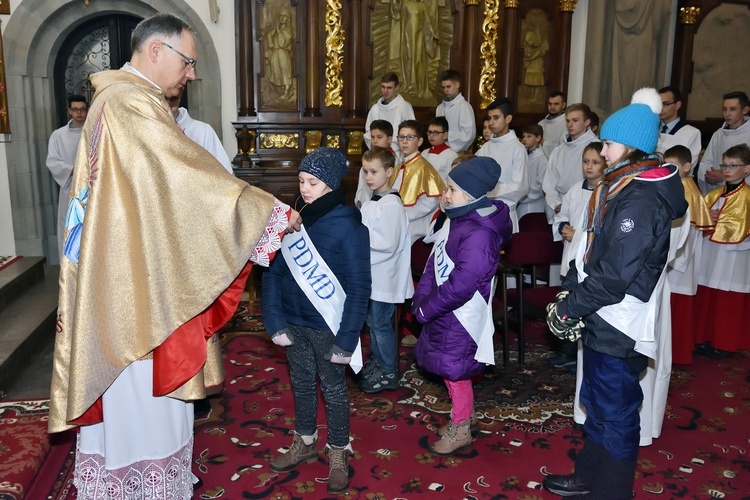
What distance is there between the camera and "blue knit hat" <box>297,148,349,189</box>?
2.72 m

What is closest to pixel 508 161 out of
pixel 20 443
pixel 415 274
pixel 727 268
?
pixel 415 274

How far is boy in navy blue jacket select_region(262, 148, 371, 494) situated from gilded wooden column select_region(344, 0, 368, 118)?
5.15 meters

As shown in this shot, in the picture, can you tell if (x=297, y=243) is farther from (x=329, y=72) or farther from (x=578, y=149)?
(x=329, y=72)

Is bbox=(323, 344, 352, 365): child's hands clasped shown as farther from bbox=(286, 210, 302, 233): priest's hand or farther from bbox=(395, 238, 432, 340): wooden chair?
bbox=(395, 238, 432, 340): wooden chair

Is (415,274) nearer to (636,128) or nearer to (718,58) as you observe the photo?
(636,128)

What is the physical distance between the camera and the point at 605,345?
2.52m

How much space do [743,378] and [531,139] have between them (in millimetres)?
3176

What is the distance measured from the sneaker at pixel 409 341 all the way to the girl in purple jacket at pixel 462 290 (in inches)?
57.3

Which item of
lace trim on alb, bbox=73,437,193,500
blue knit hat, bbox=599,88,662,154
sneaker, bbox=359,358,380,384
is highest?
blue knit hat, bbox=599,88,662,154

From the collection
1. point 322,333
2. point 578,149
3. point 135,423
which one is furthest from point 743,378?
point 135,423

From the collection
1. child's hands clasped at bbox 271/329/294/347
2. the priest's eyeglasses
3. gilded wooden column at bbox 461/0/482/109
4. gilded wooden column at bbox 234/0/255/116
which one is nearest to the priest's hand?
child's hands clasped at bbox 271/329/294/347

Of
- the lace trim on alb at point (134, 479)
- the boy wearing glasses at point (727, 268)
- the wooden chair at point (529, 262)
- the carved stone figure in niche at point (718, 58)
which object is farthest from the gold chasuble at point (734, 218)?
the carved stone figure in niche at point (718, 58)

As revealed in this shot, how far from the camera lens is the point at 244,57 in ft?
24.4

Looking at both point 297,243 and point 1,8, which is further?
point 1,8
